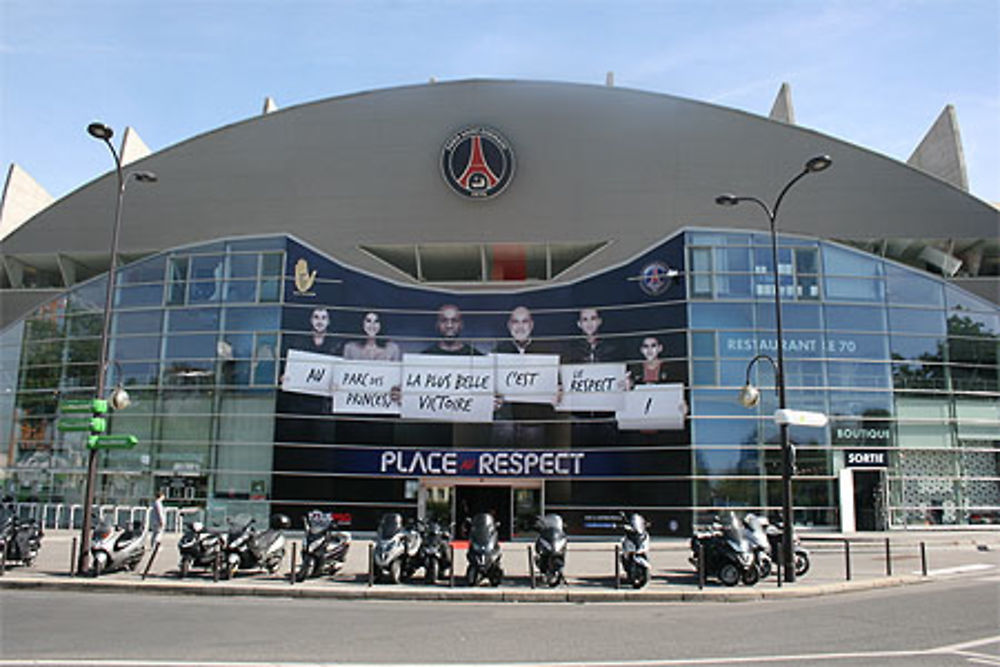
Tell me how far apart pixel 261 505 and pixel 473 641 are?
2026 cm

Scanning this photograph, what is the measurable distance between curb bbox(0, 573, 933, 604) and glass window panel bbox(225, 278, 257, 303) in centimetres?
1624

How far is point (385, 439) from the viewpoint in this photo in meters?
29.8

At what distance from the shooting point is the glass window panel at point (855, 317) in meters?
29.1

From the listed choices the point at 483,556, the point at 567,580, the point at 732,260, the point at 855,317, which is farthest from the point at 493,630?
the point at 855,317

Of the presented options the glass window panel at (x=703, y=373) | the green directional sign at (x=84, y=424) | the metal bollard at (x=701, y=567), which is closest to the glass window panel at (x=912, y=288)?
the glass window panel at (x=703, y=373)

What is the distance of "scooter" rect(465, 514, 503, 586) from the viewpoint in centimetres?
1583

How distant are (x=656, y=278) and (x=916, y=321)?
32.9 feet

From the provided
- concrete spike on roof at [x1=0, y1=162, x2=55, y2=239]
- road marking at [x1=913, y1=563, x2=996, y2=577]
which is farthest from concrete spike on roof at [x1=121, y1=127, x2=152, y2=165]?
road marking at [x1=913, y1=563, x2=996, y2=577]

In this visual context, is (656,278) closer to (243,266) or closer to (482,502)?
(482,502)

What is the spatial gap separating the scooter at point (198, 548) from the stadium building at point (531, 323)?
38.1 feet

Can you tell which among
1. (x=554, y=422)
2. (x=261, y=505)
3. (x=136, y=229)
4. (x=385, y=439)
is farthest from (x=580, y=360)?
(x=136, y=229)

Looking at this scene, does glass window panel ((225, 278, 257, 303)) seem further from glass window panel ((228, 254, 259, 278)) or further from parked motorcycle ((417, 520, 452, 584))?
parked motorcycle ((417, 520, 452, 584))

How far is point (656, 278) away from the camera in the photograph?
2966 cm

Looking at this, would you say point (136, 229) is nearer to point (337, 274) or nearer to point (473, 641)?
point (337, 274)
